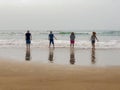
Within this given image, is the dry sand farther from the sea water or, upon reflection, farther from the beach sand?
the sea water

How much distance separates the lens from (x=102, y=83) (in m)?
10.3

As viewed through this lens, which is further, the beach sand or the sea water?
the sea water

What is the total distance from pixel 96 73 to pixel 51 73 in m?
1.71

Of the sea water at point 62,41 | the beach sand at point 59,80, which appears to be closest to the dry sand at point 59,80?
the beach sand at point 59,80

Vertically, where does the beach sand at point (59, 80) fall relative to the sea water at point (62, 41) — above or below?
below

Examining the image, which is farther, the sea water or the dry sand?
the sea water

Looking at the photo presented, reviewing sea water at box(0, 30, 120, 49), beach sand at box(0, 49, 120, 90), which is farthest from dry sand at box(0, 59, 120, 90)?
sea water at box(0, 30, 120, 49)

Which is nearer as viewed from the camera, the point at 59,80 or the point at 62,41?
the point at 59,80

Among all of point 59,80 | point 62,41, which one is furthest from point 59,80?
point 62,41

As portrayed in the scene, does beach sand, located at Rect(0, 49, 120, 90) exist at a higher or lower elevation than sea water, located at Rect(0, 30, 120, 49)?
lower

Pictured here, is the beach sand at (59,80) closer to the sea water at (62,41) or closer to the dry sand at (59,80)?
the dry sand at (59,80)

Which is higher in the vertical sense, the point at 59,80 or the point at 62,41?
the point at 62,41

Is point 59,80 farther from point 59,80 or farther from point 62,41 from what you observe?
point 62,41

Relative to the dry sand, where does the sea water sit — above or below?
above
